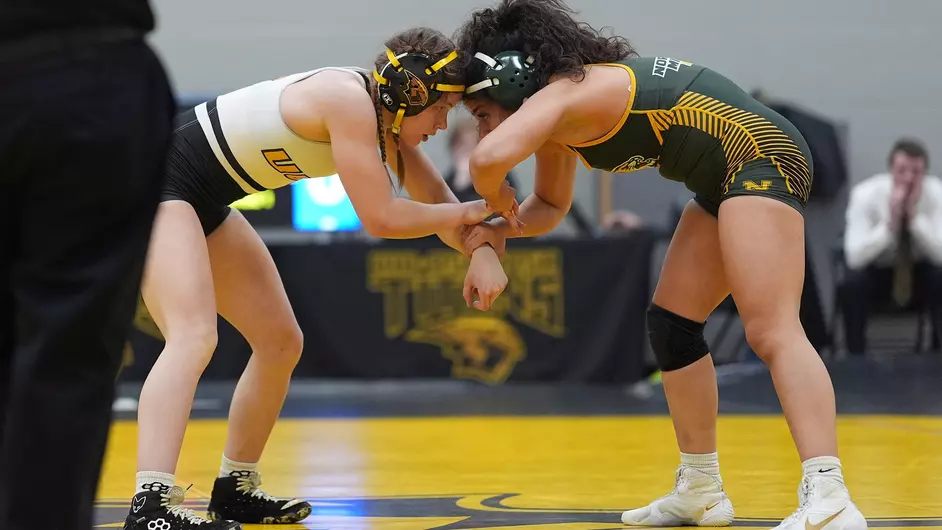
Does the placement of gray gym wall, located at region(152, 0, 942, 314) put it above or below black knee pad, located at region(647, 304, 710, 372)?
above

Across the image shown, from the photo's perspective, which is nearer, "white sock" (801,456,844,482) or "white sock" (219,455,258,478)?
"white sock" (801,456,844,482)

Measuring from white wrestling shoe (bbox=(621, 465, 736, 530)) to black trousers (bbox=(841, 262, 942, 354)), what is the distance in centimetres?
481

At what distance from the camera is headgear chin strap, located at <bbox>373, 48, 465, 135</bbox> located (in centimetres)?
280

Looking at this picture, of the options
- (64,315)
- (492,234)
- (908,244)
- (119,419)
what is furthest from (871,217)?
(64,315)

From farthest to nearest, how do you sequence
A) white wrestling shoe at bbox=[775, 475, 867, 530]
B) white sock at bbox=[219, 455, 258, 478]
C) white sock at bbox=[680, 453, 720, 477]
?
white sock at bbox=[219, 455, 258, 478] → white sock at bbox=[680, 453, 720, 477] → white wrestling shoe at bbox=[775, 475, 867, 530]

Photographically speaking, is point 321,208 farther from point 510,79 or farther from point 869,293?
point 510,79

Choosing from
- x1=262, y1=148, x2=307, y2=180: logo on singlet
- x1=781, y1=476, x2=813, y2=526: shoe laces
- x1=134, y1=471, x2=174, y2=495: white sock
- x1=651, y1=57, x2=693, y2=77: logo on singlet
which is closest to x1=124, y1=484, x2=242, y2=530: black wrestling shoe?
x1=134, y1=471, x2=174, y2=495: white sock

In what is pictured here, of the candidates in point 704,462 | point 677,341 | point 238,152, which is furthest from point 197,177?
point 704,462

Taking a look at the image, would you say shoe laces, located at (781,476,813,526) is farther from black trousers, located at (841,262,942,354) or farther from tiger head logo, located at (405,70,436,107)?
black trousers, located at (841,262,942,354)

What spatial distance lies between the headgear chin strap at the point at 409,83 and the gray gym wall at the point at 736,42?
266 inches

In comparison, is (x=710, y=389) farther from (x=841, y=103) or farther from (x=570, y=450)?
(x=841, y=103)

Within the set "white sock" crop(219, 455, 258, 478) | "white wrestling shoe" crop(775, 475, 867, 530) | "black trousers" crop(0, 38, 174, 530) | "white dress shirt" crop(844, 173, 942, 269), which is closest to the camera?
"black trousers" crop(0, 38, 174, 530)

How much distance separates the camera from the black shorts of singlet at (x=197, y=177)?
9.37 feet

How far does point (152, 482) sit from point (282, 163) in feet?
2.64
